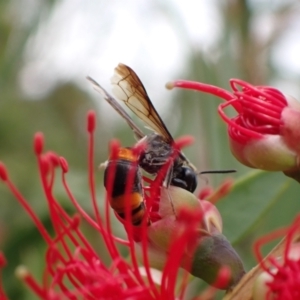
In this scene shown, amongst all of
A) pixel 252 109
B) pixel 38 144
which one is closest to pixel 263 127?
pixel 252 109

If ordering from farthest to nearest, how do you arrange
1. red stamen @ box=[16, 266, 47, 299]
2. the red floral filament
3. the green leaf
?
the green leaf → the red floral filament → red stamen @ box=[16, 266, 47, 299]

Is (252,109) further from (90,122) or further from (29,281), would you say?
(29,281)

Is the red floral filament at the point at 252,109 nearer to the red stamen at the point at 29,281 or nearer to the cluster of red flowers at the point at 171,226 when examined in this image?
the cluster of red flowers at the point at 171,226

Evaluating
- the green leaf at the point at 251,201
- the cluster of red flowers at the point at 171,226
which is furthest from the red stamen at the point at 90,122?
the green leaf at the point at 251,201

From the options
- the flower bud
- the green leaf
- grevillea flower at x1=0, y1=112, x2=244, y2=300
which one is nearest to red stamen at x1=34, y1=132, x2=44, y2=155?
grevillea flower at x1=0, y1=112, x2=244, y2=300

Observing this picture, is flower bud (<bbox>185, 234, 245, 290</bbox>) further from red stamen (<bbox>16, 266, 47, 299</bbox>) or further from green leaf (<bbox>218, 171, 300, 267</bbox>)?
green leaf (<bbox>218, 171, 300, 267</bbox>)

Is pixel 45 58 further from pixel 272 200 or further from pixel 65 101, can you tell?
pixel 272 200
